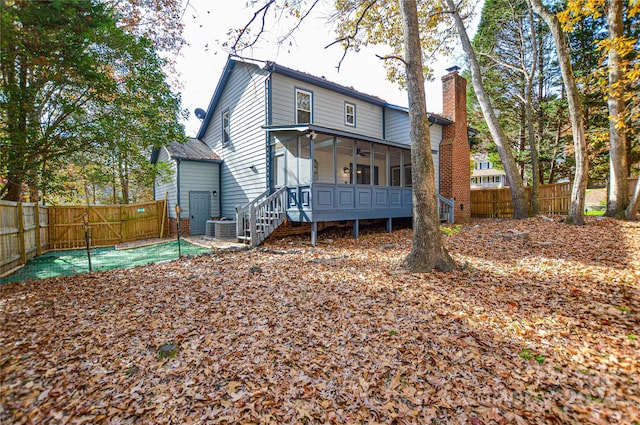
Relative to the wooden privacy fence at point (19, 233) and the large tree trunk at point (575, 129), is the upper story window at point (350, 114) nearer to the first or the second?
the large tree trunk at point (575, 129)

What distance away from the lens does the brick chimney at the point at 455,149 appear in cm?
1342

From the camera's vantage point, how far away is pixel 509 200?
15758mm

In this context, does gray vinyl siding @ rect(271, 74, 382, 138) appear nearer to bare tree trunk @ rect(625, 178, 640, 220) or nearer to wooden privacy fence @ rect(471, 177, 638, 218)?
wooden privacy fence @ rect(471, 177, 638, 218)

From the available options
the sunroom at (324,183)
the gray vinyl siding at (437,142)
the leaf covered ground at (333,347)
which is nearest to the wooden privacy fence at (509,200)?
the gray vinyl siding at (437,142)

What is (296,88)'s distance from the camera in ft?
38.1

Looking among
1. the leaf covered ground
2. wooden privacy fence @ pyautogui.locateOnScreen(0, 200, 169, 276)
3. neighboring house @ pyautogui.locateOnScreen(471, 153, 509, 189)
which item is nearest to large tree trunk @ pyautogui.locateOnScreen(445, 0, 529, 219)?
the leaf covered ground

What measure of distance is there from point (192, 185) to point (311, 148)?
7447 mm

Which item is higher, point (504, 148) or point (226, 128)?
point (226, 128)

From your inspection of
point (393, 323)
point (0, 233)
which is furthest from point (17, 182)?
point (393, 323)

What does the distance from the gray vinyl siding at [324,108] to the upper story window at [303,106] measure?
0.17m

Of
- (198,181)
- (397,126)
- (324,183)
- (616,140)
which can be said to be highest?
(397,126)

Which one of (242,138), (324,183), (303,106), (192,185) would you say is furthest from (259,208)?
(192,185)

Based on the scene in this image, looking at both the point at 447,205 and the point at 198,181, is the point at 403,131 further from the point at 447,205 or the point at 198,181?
the point at 198,181

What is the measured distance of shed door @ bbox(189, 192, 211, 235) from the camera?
1327 centimetres
